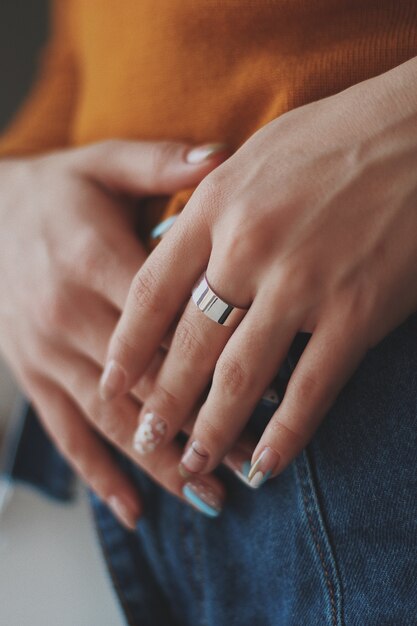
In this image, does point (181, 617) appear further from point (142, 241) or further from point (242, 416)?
point (142, 241)

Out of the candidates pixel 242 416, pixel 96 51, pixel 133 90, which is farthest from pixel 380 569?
pixel 96 51

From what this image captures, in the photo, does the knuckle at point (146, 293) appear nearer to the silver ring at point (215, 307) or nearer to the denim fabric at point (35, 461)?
the silver ring at point (215, 307)

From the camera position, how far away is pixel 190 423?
0.62 meters

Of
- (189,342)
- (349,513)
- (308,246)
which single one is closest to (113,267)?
(189,342)

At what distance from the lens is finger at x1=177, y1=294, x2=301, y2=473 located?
47 cm

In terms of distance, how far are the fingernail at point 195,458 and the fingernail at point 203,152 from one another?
0.30 m

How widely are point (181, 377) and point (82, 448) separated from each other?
29cm

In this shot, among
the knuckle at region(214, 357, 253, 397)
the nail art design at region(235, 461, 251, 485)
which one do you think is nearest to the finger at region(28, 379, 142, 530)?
the nail art design at region(235, 461, 251, 485)

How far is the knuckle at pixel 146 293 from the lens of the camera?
21.0 inches

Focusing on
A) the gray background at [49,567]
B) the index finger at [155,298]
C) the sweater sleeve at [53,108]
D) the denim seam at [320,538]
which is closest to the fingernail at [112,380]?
the index finger at [155,298]

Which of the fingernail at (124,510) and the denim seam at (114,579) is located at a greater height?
the fingernail at (124,510)

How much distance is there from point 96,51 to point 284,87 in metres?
0.36

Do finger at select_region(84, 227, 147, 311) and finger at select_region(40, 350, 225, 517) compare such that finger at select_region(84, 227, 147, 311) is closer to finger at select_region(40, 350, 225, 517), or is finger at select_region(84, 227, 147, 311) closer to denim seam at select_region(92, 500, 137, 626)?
finger at select_region(40, 350, 225, 517)

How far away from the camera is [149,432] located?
59 centimetres
